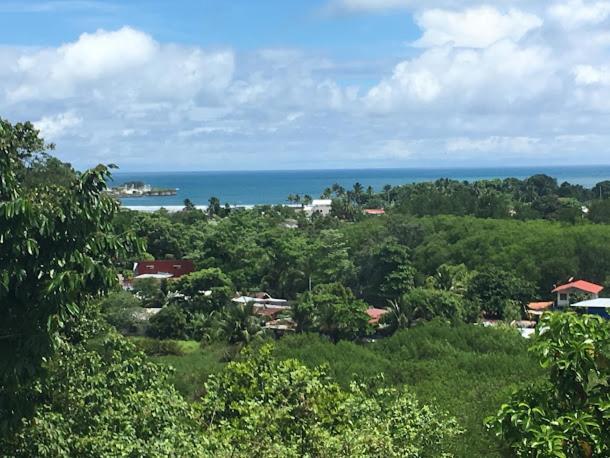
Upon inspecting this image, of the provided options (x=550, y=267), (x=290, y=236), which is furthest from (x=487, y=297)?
(x=290, y=236)

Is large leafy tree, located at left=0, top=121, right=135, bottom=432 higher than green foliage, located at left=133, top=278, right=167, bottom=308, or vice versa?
large leafy tree, located at left=0, top=121, right=135, bottom=432

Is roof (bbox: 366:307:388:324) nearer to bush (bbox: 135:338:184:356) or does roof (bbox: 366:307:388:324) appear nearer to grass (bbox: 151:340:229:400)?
grass (bbox: 151:340:229:400)

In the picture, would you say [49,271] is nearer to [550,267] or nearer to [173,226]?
[550,267]

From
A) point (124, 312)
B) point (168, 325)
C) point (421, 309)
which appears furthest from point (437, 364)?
point (124, 312)

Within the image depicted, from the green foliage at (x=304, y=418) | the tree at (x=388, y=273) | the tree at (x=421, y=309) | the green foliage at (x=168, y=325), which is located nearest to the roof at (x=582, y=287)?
the tree at (x=388, y=273)

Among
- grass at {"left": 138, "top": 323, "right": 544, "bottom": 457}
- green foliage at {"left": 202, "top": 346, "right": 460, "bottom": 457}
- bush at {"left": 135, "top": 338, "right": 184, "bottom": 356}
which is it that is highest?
green foliage at {"left": 202, "top": 346, "right": 460, "bottom": 457}

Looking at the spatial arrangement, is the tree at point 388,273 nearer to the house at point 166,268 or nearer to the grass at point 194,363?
the house at point 166,268

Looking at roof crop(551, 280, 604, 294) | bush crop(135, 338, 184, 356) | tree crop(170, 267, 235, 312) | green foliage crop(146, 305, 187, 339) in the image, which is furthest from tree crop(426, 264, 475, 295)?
bush crop(135, 338, 184, 356)
